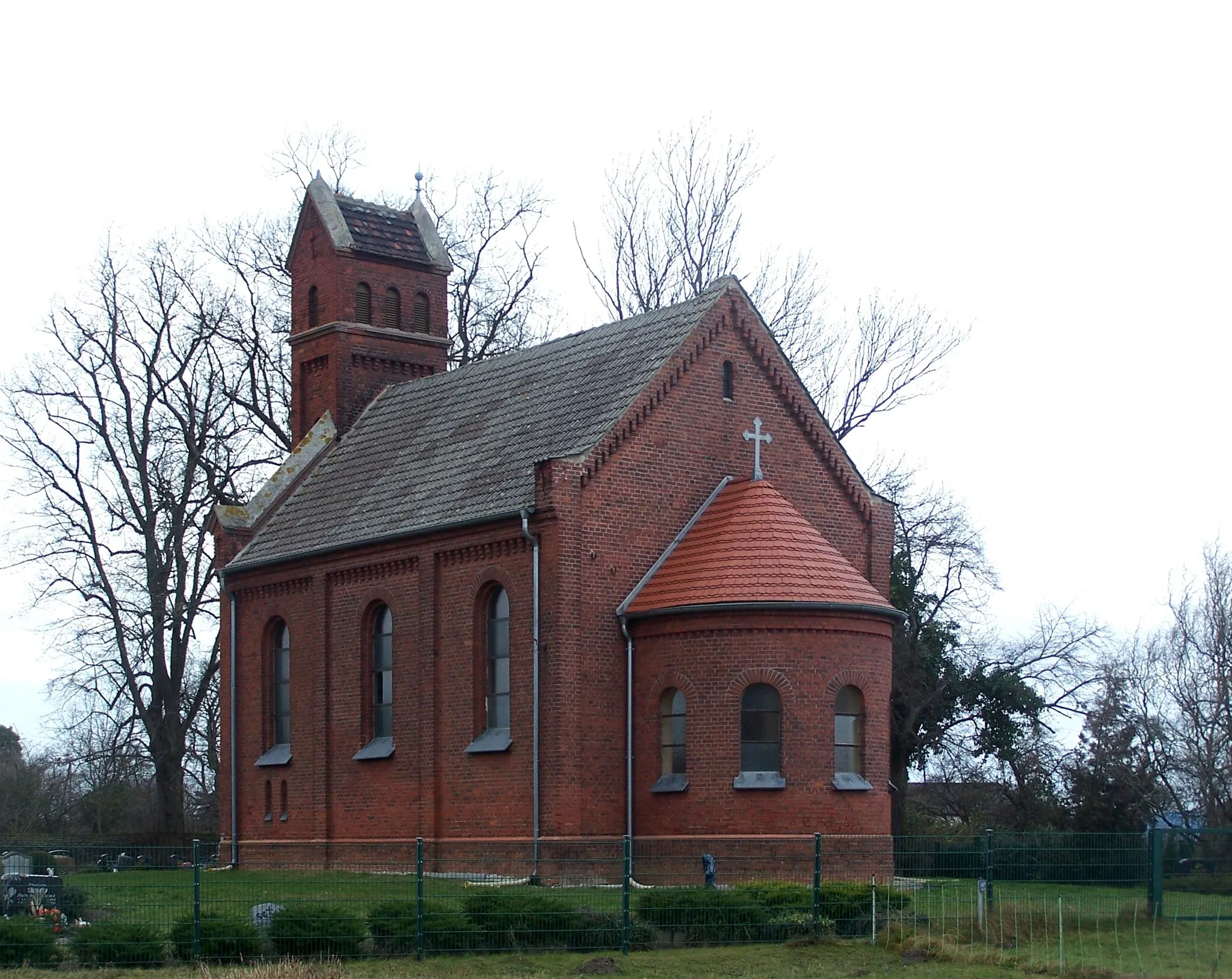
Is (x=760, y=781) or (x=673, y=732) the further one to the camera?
(x=673, y=732)

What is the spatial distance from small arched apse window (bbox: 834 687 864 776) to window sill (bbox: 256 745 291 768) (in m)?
12.2

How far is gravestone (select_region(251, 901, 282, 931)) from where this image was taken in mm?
20922

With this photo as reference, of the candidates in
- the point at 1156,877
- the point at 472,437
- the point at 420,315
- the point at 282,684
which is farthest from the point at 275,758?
the point at 1156,877

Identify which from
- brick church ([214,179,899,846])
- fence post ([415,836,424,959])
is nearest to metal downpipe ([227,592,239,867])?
brick church ([214,179,899,846])

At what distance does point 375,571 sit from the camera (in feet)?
113

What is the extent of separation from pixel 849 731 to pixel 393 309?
17974mm

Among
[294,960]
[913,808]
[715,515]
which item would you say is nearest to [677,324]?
[715,515]

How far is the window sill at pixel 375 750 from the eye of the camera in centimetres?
3353

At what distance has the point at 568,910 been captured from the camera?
71.5 ft

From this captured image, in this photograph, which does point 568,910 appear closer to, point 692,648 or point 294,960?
point 294,960

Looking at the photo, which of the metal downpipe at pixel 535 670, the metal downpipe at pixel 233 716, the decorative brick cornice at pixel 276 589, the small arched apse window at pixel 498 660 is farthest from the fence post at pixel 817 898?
the metal downpipe at pixel 233 716

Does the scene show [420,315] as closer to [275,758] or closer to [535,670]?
[275,758]

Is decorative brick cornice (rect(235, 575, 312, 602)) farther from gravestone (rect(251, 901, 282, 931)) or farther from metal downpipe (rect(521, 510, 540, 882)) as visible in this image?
gravestone (rect(251, 901, 282, 931))

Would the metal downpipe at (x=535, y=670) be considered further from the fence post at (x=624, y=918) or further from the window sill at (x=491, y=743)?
the fence post at (x=624, y=918)
